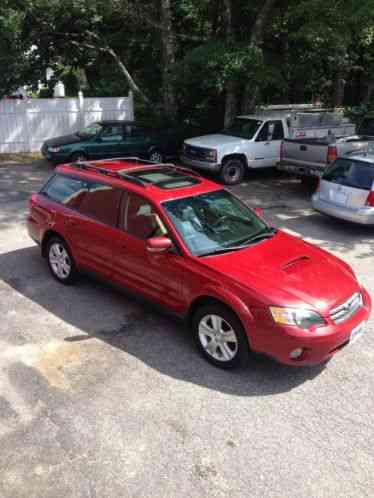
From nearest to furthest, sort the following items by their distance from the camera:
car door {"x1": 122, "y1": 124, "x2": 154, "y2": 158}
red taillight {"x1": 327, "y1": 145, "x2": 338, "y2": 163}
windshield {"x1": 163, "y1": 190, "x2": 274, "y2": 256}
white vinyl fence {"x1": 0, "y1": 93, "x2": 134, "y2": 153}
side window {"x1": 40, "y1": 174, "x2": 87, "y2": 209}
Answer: windshield {"x1": 163, "y1": 190, "x2": 274, "y2": 256} → side window {"x1": 40, "y1": 174, "x2": 87, "y2": 209} → red taillight {"x1": 327, "y1": 145, "x2": 338, "y2": 163} → car door {"x1": 122, "y1": 124, "x2": 154, "y2": 158} → white vinyl fence {"x1": 0, "y1": 93, "x2": 134, "y2": 153}

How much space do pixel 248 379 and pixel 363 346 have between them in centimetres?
153

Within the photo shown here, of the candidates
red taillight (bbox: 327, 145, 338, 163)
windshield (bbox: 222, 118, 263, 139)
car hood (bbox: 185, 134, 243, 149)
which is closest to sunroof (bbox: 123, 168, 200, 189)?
red taillight (bbox: 327, 145, 338, 163)

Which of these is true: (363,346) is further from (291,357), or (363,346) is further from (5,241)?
(5,241)

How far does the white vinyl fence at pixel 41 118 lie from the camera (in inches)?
665

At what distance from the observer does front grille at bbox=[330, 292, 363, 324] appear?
470 centimetres

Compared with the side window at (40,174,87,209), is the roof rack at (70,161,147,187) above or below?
above

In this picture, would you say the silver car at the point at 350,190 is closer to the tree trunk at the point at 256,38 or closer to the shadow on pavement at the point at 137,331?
the shadow on pavement at the point at 137,331

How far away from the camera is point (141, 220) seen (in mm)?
5738

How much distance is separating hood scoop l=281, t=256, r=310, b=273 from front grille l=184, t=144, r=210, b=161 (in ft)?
26.9

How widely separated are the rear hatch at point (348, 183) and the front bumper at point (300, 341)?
5067 millimetres

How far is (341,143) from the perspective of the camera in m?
12.0

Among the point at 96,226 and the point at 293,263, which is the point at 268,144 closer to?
the point at 96,226

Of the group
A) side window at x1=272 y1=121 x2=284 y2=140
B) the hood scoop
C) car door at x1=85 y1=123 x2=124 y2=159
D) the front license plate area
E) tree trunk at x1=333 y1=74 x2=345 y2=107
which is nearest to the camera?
the front license plate area

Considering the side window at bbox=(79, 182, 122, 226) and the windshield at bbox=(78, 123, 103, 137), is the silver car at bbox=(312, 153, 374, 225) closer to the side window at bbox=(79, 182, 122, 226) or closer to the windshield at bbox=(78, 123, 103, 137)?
the side window at bbox=(79, 182, 122, 226)
